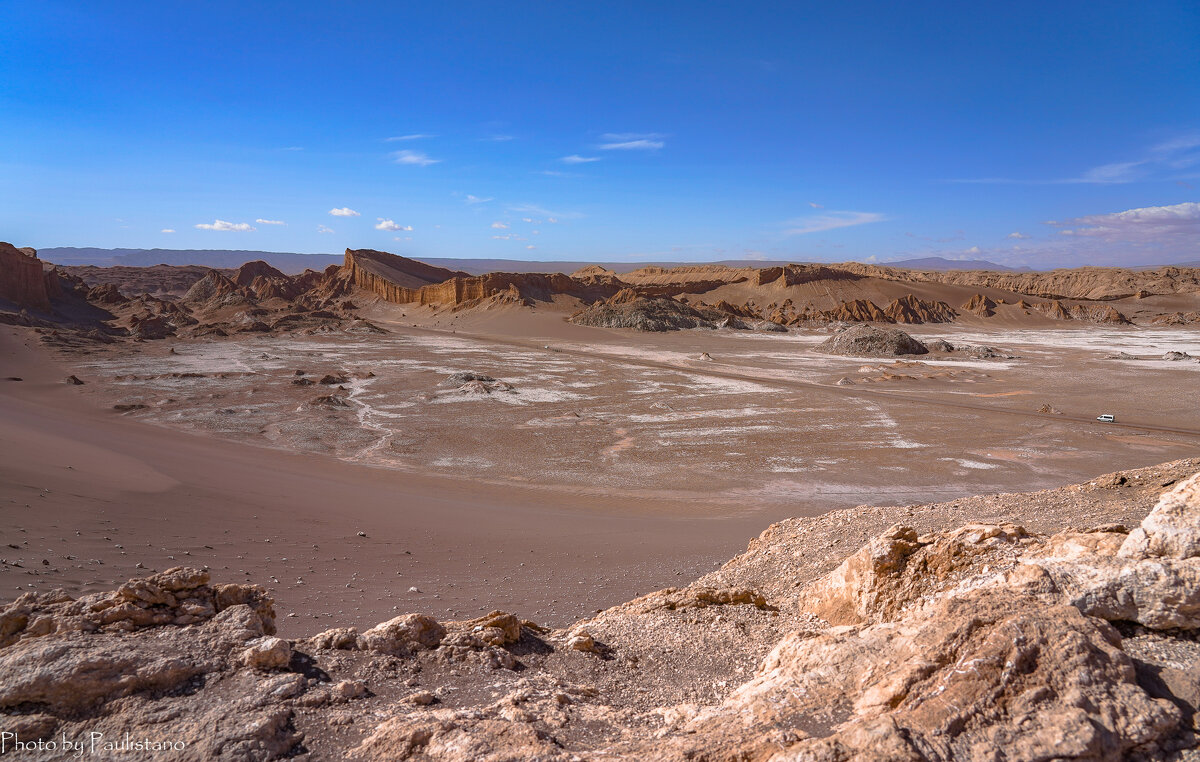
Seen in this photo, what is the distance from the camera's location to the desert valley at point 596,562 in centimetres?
279

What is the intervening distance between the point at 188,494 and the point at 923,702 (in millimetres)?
11154

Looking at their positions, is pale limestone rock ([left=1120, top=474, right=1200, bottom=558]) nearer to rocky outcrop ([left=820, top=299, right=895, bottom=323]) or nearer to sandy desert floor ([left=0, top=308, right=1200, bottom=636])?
sandy desert floor ([left=0, top=308, right=1200, bottom=636])

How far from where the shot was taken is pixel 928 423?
63.9ft

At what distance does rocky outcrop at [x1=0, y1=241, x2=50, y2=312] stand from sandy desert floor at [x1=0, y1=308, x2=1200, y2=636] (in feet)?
45.9

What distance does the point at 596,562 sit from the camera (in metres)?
8.70

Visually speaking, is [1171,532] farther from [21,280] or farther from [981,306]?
[981,306]

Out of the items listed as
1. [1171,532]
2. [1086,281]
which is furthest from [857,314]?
[1171,532]

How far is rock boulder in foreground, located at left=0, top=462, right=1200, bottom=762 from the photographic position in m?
2.46

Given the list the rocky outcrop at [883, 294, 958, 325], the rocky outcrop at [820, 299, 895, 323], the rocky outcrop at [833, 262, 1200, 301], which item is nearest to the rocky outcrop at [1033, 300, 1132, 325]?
the rocky outcrop at [883, 294, 958, 325]

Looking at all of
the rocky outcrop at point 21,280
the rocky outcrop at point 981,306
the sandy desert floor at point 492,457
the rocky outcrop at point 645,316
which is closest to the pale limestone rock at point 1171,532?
the sandy desert floor at point 492,457

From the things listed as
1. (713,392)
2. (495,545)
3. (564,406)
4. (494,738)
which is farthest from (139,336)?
(494,738)

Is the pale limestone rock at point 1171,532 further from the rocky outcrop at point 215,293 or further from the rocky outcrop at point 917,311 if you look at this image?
the rocky outcrop at point 215,293

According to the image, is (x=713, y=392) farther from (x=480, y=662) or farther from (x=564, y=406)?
(x=480, y=662)

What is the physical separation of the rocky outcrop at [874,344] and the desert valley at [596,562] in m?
7.60
